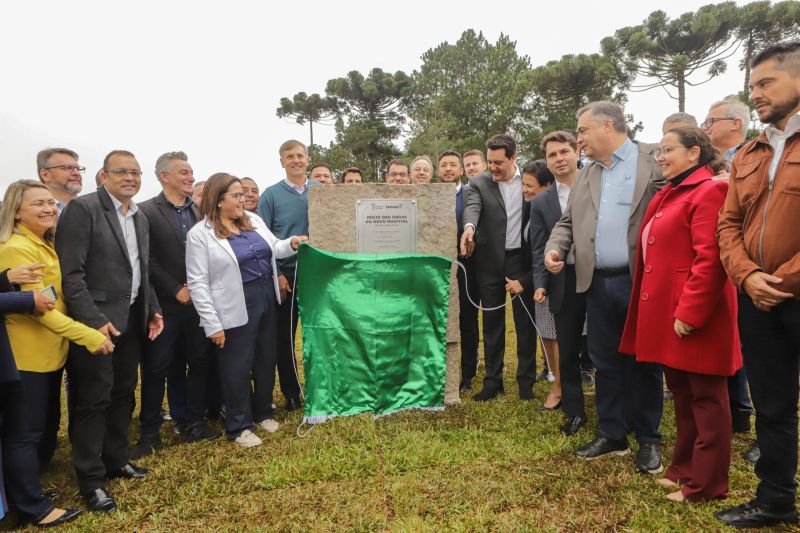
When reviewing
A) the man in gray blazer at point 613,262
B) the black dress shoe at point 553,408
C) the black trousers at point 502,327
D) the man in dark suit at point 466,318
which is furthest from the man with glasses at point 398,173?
the black dress shoe at point 553,408

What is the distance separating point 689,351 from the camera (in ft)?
8.92

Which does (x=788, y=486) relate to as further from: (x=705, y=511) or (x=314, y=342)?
(x=314, y=342)

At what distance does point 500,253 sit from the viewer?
476cm

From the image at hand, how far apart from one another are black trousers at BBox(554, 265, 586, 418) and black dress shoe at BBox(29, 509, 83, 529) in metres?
3.43

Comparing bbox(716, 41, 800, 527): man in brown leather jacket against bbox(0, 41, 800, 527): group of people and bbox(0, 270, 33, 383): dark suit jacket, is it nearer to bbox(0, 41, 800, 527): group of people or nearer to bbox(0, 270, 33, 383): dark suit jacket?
bbox(0, 41, 800, 527): group of people

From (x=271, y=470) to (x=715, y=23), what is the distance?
29.5 m

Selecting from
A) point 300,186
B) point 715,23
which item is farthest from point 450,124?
point 300,186

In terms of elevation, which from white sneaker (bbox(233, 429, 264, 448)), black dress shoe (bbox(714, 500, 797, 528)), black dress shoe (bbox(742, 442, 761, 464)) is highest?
black dress shoe (bbox(714, 500, 797, 528))

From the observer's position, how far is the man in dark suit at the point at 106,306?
120 inches

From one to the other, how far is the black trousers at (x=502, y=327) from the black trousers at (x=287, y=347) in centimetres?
185

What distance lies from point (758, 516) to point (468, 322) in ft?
9.94

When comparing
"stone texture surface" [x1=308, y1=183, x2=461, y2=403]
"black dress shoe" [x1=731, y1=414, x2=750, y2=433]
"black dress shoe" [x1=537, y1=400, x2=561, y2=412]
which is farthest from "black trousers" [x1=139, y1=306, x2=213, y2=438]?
"black dress shoe" [x1=731, y1=414, x2=750, y2=433]

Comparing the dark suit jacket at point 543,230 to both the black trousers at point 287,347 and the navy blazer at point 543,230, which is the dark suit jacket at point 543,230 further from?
the black trousers at point 287,347

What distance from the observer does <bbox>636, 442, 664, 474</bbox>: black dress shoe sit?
10.5ft
